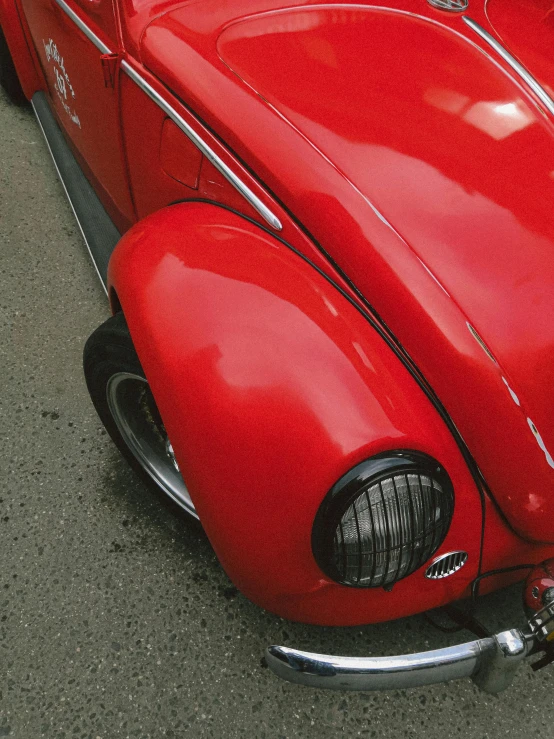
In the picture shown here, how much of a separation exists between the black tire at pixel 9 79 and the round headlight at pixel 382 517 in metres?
2.94

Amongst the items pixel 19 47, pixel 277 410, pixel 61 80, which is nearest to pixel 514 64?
pixel 277 410

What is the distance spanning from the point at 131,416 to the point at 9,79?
7.63ft

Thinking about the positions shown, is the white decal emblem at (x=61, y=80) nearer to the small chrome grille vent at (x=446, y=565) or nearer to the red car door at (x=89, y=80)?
the red car door at (x=89, y=80)

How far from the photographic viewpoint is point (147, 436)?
1689 millimetres

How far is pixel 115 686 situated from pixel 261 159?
1.23m

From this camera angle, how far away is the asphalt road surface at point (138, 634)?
4.58 ft

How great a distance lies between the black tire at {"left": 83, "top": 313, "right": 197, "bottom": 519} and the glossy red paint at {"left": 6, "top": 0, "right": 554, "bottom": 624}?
0.20 meters

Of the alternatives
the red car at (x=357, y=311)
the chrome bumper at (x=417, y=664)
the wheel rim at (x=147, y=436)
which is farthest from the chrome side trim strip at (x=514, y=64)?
the wheel rim at (x=147, y=436)

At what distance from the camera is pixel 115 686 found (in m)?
1.43

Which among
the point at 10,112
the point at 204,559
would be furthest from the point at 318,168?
the point at 10,112

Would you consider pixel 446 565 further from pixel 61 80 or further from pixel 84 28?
pixel 61 80

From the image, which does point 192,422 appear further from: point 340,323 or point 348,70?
point 348,70

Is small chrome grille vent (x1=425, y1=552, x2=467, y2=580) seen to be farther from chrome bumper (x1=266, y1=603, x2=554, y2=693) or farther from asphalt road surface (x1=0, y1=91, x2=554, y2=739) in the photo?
asphalt road surface (x1=0, y1=91, x2=554, y2=739)

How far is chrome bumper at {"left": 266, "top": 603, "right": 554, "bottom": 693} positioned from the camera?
3.33 feet
